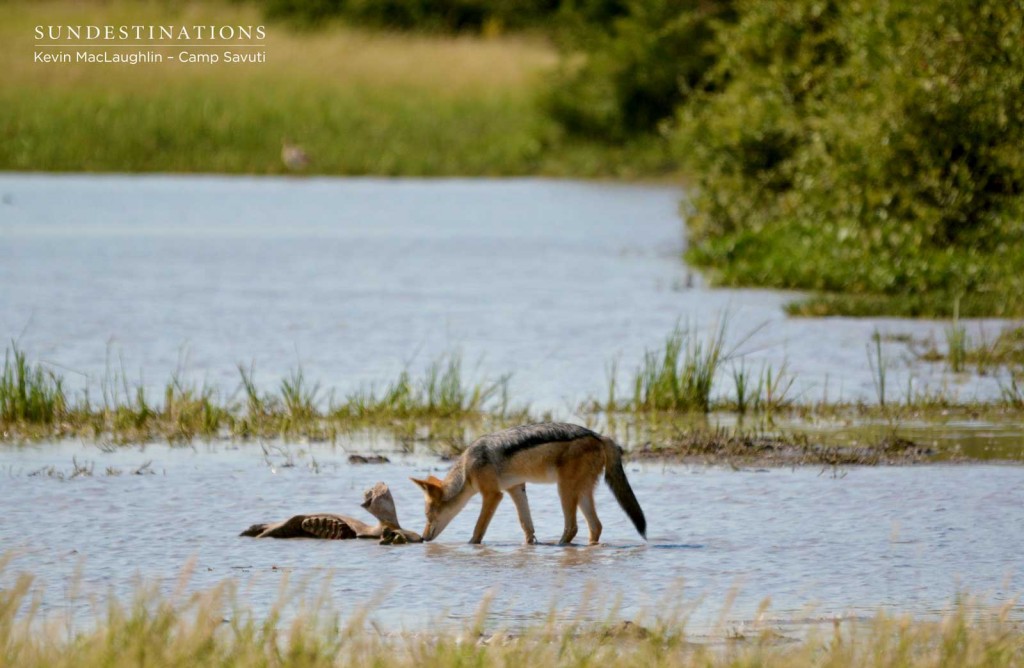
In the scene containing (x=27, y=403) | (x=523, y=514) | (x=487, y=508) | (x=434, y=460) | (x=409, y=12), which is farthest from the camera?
(x=409, y=12)

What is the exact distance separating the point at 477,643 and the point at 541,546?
7.08 ft

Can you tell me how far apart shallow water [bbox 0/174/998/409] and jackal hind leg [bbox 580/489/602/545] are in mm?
3743

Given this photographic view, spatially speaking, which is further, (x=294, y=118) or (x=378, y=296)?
(x=294, y=118)

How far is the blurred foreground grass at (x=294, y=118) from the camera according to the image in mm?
43406

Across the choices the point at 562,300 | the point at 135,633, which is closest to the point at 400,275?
the point at 562,300

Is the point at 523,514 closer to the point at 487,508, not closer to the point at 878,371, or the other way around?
the point at 487,508

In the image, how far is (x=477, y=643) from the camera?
6367 millimetres

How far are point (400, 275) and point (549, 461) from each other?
15.7 meters

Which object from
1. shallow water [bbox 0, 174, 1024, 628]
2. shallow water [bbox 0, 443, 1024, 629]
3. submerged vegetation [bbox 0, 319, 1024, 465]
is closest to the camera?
shallow water [bbox 0, 443, 1024, 629]

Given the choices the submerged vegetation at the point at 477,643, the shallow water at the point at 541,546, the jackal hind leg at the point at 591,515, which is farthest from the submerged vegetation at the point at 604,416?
the submerged vegetation at the point at 477,643

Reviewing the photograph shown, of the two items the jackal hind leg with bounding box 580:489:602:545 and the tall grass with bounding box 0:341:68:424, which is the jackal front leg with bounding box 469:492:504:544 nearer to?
the jackal hind leg with bounding box 580:489:602:545

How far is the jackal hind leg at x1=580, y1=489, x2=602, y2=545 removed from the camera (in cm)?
848

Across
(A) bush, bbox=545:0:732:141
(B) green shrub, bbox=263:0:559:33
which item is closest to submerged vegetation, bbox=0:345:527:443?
(A) bush, bbox=545:0:732:141

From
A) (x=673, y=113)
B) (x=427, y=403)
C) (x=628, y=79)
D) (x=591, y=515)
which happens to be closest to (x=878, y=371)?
(x=427, y=403)
